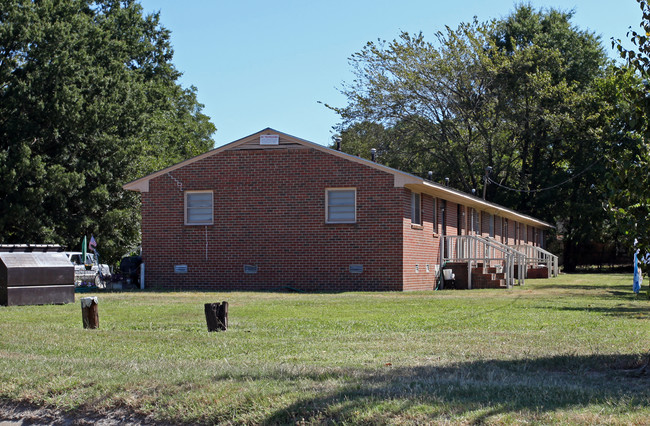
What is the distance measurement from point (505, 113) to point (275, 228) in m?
24.9

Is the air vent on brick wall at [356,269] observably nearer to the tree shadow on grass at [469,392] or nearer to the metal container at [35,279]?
the metal container at [35,279]

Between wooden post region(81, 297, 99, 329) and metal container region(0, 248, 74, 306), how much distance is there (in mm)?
5348

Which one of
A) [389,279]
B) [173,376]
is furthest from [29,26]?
[173,376]

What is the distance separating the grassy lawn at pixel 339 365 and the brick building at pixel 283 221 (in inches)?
346

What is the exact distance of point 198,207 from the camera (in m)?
25.9

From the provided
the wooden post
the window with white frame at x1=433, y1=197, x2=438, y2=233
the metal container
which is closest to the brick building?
the window with white frame at x1=433, y1=197, x2=438, y2=233

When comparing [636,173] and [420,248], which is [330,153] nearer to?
[420,248]

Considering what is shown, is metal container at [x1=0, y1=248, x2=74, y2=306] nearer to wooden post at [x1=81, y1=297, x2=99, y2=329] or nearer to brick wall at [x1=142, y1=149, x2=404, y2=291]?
wooden post at [x1=81, y1=297, x2=99, y2=329]

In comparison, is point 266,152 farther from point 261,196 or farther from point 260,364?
point 260,364

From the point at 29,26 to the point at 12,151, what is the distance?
5.86 meters

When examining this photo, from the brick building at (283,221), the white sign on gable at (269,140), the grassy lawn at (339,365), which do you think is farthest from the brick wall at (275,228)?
the grassy lawn at (339,365)

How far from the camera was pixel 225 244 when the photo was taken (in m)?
25.5

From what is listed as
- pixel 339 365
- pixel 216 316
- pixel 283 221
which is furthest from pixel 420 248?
pixel 339 365

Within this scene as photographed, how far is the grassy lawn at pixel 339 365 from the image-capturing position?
21.4ft
